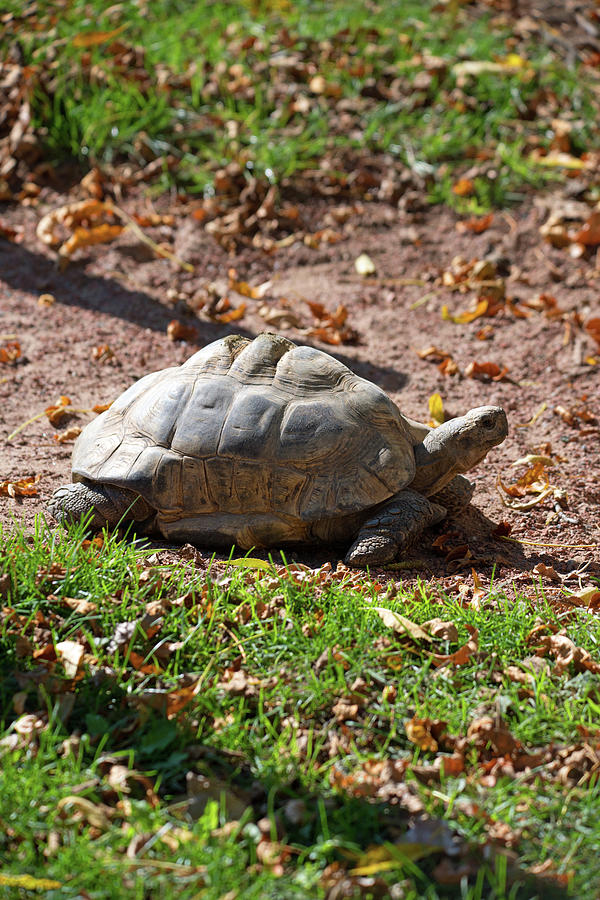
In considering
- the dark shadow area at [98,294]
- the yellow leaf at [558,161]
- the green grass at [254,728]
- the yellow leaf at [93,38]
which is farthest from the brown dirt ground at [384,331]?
the yellow leaf at [93,38]

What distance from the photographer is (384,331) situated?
21.1ft

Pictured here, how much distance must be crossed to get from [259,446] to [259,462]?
0.07m

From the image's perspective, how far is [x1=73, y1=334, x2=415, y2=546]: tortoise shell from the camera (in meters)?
3.94

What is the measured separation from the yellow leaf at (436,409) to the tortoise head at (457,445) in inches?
35.3

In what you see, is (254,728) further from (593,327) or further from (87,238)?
(87,238)

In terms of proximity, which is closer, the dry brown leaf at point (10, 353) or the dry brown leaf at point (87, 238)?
the dry brown leaf at point (10, 353)

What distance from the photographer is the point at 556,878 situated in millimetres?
2422

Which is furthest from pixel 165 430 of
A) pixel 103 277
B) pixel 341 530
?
pixel 103 277

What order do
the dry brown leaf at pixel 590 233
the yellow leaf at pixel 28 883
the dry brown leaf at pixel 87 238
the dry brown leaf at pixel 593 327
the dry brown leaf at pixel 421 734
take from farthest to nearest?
the dry brown leaf at pixel 590 233, the dry brown leaf at pixel 87 238, the dry brown leaf at pixel 593 327, the dry brown leaf at pixel 421 734, the yellow leaf at pixel 28 883

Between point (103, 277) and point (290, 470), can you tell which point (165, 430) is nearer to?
point (290, 470)

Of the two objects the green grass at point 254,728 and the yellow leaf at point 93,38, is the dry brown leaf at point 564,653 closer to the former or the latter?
the green grass at point 254,728

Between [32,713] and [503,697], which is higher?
[32,713]

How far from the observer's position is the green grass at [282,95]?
777 centimetres

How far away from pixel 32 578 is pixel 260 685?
38.4 inches
